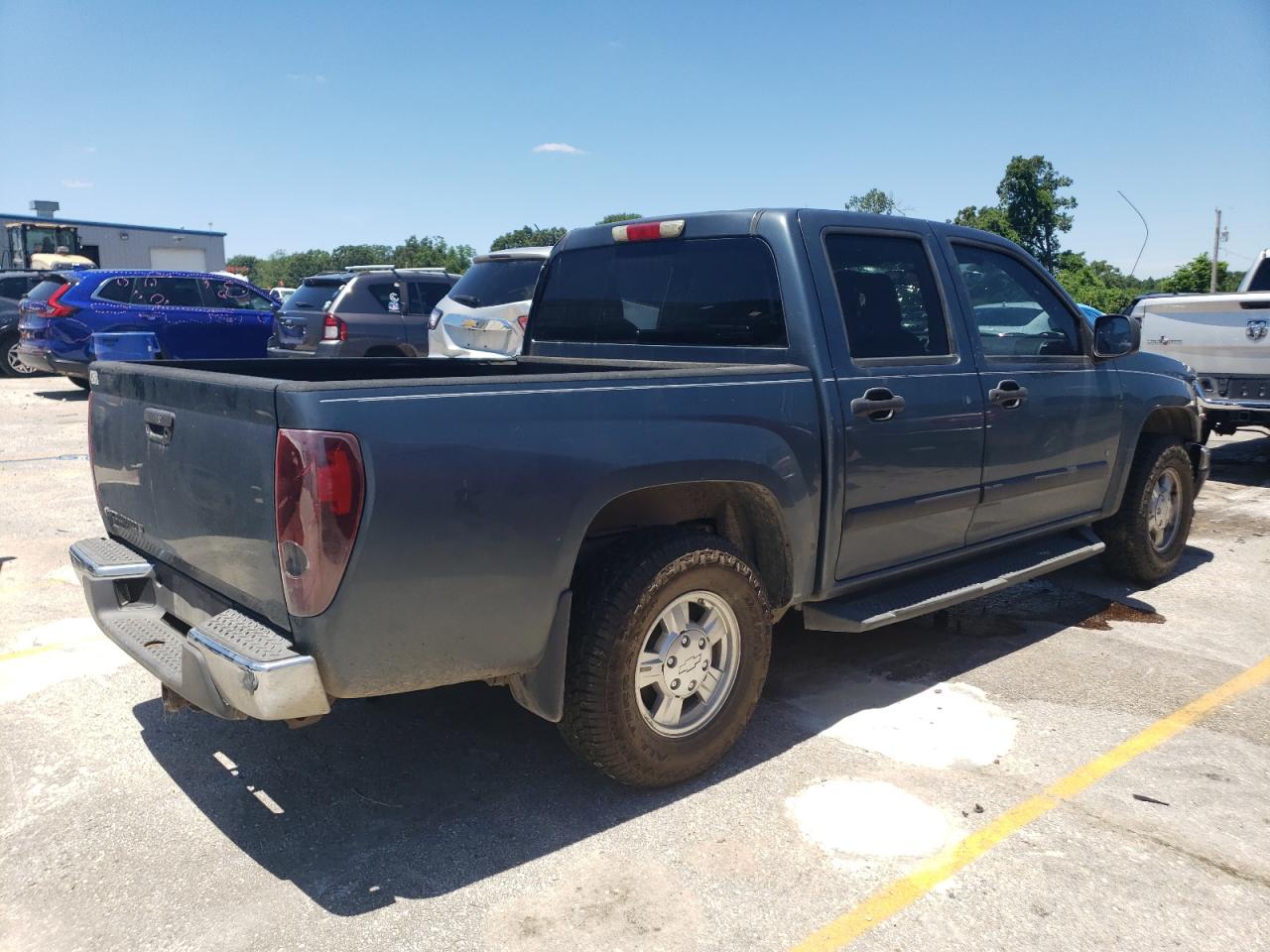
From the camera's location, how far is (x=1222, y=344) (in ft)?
29.8

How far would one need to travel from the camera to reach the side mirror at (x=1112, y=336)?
16.5ft

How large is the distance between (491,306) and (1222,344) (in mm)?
6940

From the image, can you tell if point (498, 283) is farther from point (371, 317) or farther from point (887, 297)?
point (887, 297)

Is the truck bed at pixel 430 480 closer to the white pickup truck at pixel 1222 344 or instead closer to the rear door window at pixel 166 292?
the white pickup truck at pixel 1222 344

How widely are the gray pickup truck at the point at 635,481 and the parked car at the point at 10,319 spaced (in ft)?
54.5

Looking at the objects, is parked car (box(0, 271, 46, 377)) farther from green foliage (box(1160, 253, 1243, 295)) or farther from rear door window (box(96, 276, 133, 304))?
green foliage (box(1160, 253, 1243, 295))

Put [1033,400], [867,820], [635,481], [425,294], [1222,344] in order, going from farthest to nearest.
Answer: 1. [425,294]
2. [1222,344]
3. [1033,400]
4. [867,820]
5. [635,481]

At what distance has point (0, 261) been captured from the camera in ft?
122

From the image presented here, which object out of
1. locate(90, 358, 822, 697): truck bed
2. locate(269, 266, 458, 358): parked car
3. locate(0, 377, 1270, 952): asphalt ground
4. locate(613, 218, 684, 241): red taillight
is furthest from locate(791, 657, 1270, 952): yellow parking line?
locate(269, 266, 458, 358): parked car

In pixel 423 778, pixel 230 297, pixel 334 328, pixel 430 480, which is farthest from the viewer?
pixel 230 297

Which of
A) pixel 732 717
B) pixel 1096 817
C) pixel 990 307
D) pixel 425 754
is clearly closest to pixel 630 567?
pixel 732 717

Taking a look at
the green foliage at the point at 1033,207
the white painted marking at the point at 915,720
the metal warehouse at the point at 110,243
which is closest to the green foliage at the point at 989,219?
the green foliage at the point at 1033,207

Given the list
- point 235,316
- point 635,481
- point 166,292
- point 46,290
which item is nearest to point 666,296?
point 635,481

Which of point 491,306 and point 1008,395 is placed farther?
point 491,306
